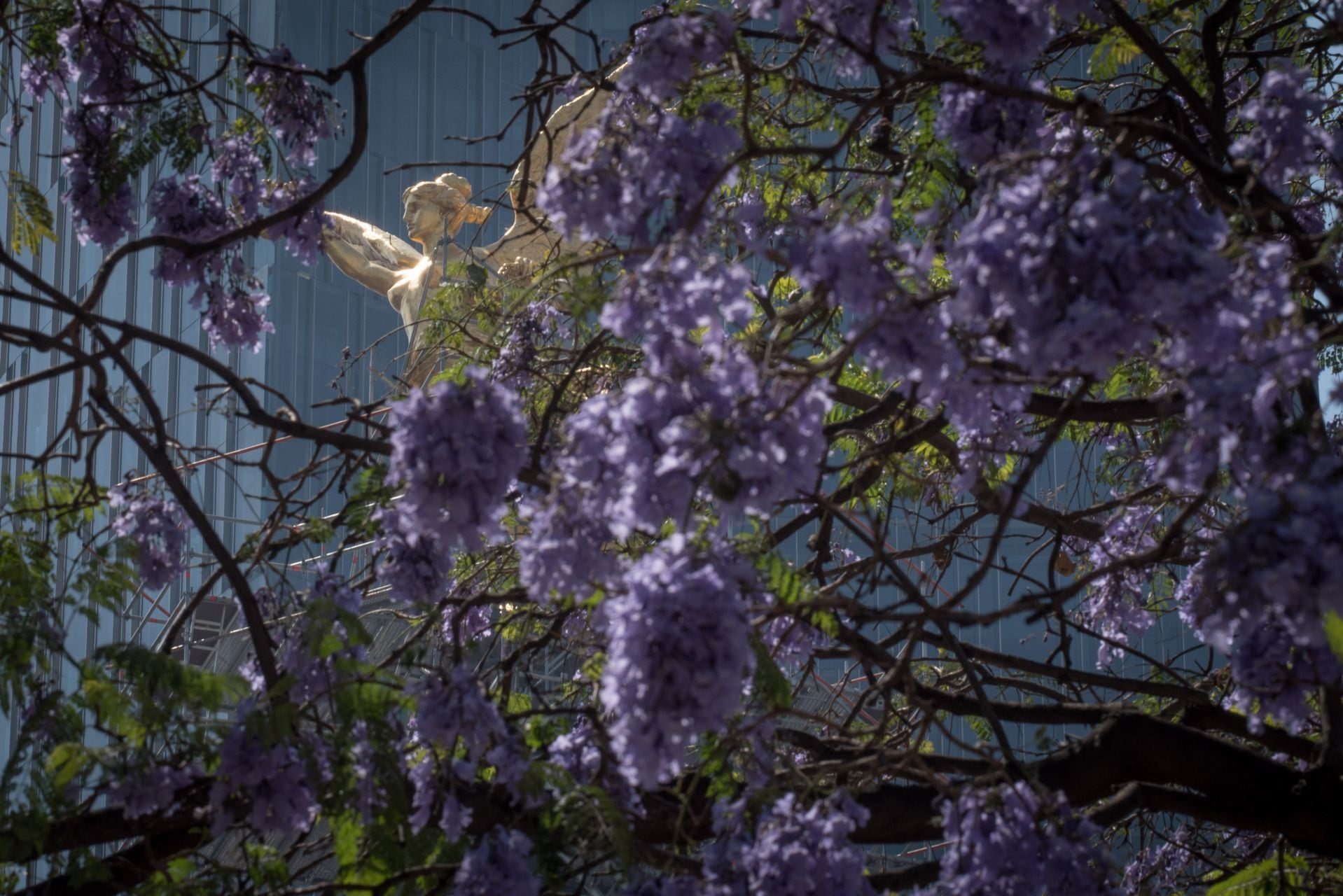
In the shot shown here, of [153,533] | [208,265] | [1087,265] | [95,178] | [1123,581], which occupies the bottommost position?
[1087,265]

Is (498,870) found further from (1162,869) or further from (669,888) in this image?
(1162,869)

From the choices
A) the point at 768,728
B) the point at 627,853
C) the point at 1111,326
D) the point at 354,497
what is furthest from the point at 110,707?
the point at 1111,326

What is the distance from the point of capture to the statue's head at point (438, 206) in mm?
11477

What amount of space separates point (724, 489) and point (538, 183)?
19.6 feet

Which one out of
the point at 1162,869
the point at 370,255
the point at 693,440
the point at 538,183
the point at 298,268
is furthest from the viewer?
the point at 298,268

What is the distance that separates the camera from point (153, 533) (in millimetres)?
4352

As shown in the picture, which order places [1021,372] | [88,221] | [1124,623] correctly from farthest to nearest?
1. [1124,623]
2. [88,221]
3. [1021,372]

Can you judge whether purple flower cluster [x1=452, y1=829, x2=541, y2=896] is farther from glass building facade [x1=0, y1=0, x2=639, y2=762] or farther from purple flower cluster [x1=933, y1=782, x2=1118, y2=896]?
glass building facade [x1=0, y1=0, x2=639, y2=762]

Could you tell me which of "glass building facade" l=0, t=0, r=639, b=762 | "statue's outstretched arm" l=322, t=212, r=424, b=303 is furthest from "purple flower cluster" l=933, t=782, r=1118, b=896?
"glass building facade" l=0, t=0, r=639, b=762

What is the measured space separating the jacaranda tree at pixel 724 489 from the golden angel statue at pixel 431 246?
159cm

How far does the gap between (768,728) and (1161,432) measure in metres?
2.32

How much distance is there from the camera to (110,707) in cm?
341

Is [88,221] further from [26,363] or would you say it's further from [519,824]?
[26,363]

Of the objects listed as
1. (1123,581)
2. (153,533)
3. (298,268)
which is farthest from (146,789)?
(298,268)
